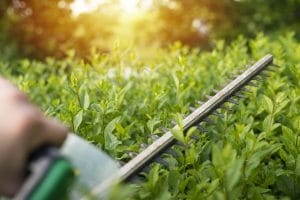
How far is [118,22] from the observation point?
51.4 ft

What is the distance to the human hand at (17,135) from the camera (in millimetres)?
1183

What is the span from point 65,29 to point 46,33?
0.48 m

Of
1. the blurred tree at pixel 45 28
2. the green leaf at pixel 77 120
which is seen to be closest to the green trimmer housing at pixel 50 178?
the green leaf at pixel 77 120

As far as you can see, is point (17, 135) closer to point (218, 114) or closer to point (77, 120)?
point (77, 120)

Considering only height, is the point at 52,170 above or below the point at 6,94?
below

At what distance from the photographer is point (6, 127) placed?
1187 millimetres

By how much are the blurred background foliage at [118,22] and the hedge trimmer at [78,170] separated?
31.4 ft

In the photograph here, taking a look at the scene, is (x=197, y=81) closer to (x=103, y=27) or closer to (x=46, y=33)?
(x=46, y=33)

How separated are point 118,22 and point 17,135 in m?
14.6

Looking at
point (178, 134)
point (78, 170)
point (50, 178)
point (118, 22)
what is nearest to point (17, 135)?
point (50, 178)

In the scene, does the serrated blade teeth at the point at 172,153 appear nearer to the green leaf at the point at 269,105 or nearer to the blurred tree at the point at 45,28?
the green leaf at the point at 269,105

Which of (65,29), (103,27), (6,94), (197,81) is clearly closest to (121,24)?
(103,27)

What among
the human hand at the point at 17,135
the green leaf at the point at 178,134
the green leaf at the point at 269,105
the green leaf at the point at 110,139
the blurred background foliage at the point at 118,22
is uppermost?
the human hand at the point at 17,135

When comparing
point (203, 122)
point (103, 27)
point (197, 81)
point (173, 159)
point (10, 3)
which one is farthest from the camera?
point (103, 27)
